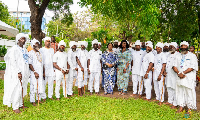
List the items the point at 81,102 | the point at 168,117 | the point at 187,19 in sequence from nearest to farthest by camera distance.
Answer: the point at 168,117 → the point at 81,102 → the point at 187,19

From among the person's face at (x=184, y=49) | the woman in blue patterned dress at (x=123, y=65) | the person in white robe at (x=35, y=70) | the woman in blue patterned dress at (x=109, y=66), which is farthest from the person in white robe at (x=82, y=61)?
the person's face at (x=184, y=49)

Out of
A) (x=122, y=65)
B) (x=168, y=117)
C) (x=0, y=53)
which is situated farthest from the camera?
(x=0, y=53)

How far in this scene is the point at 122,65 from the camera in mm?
8008

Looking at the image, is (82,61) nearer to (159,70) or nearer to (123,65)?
(123,65)

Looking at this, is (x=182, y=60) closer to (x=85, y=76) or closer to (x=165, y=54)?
(x=165, y=54)

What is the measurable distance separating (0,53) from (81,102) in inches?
773

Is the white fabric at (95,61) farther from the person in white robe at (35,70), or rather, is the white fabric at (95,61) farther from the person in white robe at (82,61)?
the person in white robe at (35,70)

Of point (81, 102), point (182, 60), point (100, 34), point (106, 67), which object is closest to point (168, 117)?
point (182, 60)

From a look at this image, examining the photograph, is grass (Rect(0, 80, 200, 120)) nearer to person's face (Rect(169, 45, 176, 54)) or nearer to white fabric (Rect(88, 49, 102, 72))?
white fabric (Rect(88, 49, 102, 72))

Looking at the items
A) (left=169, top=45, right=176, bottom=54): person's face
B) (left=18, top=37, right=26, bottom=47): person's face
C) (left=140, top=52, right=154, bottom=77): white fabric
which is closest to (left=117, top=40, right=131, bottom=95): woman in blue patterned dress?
(left=140, top=52, right=154, bottom=77): white fabric

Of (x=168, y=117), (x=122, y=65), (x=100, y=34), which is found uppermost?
(x=100, y=34)

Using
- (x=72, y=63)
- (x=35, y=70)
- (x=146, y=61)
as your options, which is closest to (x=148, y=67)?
(x=146, y=61)

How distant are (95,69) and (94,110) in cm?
241

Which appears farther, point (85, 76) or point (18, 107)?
point (85, 76)
